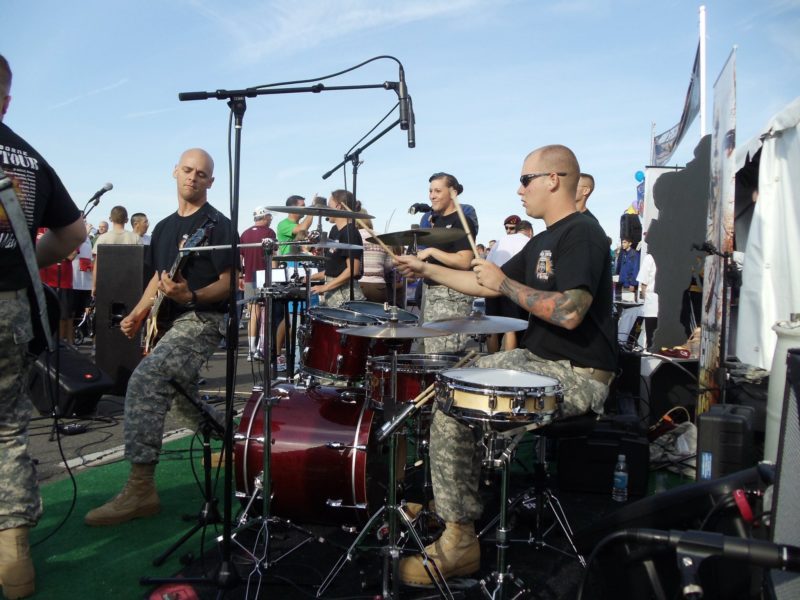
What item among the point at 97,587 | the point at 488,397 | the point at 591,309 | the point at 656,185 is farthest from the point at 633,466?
the point at 656,185

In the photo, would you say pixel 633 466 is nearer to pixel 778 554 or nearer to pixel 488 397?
pixel 488 397

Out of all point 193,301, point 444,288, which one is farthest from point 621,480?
point 193,301

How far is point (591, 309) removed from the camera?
10.7ft

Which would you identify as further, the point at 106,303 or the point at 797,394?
the point at 106,303

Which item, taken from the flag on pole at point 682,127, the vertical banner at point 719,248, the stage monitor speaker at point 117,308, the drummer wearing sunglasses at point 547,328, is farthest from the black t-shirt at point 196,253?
the flag on pole at point 682,127

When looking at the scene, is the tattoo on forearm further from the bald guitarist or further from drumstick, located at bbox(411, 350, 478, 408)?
the bald guitarist

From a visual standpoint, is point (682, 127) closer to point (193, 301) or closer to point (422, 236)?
point (422, 236)

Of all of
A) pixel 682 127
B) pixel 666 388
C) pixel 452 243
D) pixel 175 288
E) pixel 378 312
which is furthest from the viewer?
pixel 682 127

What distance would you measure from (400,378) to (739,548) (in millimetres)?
2346

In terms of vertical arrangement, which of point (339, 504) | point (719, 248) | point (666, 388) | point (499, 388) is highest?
point (719, 248)

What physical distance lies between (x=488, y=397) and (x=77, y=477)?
335 centimetres

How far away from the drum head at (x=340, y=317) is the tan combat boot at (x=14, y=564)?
1801 millimetres

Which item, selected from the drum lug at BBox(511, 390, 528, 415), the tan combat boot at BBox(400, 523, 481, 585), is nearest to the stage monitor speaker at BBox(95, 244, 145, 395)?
the tan combat boot at BBox(400, 523, 481, 585)

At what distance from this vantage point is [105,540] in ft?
11.5
